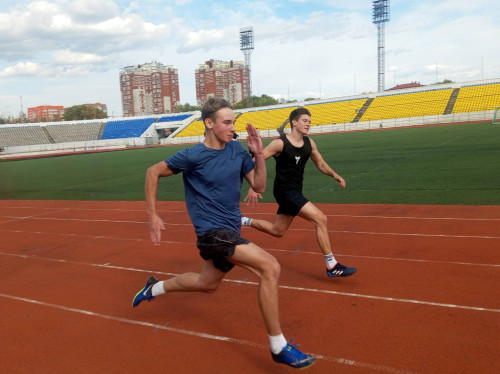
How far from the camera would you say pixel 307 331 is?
13.5 feet

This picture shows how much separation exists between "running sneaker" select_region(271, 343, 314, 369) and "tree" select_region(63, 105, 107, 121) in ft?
375

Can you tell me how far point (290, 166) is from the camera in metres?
5.62

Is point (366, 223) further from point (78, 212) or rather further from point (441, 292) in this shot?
point (78, 212)

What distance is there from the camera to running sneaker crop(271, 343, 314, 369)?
3.24 m

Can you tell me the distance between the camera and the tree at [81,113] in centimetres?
10975

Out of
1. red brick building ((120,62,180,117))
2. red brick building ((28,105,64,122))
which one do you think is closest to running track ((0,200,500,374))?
red brick building ((120,62,180,117))

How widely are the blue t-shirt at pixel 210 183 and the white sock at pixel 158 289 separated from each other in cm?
105

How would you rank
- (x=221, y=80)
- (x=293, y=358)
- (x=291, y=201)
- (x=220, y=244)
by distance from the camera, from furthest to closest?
(x=221, y=80) < (x=291, y=201) < (x=220, y=244) < (x=293, y=358)

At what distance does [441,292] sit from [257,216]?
17.5 ft

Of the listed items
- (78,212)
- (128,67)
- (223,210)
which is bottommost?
(78,212)

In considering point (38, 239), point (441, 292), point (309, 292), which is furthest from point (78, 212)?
point (441, 292)

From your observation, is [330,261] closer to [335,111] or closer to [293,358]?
[293,358]

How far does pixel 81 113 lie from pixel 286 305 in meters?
116

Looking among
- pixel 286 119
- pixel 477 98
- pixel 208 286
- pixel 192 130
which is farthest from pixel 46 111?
pixel 208 286
